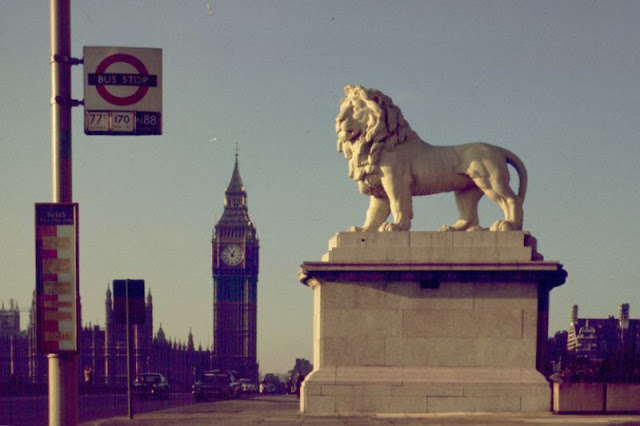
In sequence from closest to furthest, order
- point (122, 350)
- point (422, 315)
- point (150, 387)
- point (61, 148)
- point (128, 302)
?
point (61, 148) → point (422, 315) → point (128, 302) → point (150, 387) → point (122, 350)

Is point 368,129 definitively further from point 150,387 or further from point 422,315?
point 150,387

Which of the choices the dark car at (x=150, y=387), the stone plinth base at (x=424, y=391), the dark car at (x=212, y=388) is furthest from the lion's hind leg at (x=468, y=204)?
the dark car at (x=150, y=387)

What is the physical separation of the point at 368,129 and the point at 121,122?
1358 cm

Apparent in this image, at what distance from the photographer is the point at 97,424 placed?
21.5 metres

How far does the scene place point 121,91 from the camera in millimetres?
10195

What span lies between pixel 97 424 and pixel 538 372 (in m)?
8.81

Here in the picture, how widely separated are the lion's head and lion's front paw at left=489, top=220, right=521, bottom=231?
8.51ft

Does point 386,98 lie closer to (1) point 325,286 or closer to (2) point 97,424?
(1) point 325,286

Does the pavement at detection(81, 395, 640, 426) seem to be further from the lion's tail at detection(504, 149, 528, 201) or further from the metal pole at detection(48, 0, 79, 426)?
the metal pole at detection(48, 0, 79, 426)

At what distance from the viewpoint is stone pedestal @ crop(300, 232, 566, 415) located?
22406 mm

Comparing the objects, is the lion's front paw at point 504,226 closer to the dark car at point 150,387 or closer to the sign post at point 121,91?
the sign post at point 121,91

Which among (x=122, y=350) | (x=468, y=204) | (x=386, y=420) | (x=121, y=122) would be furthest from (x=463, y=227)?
(x=122, y=350)

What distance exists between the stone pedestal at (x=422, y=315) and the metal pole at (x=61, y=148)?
1276cm

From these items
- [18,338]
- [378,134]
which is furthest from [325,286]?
[18,338]
